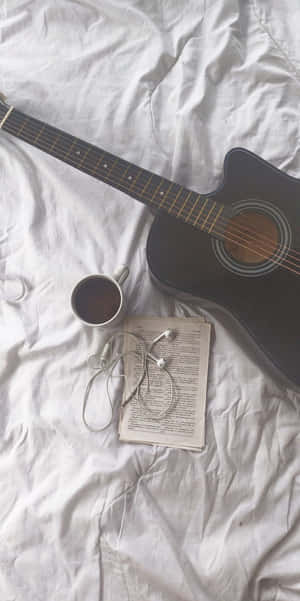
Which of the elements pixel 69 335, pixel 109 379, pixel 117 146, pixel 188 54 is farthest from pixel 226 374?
pixel 188 54

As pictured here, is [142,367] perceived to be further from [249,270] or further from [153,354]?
[249,270]

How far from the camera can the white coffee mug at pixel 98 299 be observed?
86 cm

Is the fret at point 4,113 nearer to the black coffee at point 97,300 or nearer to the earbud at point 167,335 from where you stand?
the black coffee at point 97,300

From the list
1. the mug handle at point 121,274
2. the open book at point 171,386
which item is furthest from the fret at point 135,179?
the open book at point 171,386

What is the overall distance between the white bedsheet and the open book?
26 mm

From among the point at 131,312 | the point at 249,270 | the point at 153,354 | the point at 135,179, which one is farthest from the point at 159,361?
the point at 135,179

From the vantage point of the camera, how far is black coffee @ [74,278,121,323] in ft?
2.83

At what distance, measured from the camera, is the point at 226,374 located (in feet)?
2.84

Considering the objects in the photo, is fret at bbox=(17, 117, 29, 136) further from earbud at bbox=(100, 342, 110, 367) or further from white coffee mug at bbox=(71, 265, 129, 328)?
earbud at bbox=(100, 342, 110, 367)

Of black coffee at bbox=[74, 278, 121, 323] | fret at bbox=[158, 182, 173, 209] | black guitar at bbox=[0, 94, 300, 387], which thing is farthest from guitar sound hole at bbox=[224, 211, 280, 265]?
black coffee at bbox=[74, 278, 121, 323]

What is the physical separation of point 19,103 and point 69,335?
0.61 metres

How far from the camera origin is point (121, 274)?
88 cm

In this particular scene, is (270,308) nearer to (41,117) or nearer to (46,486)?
(46,486)

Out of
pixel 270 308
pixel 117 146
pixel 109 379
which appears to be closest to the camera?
pixel 270 308
